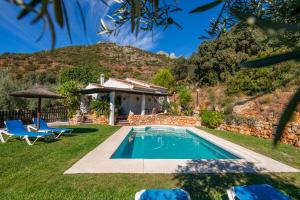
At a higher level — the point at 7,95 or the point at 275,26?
the point at 7,95

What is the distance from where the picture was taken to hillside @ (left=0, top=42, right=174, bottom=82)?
161 ft

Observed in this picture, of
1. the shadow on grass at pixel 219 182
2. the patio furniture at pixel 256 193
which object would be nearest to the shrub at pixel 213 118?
the shadow on grass at pixel 219 182

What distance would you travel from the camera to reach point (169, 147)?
44.5ft

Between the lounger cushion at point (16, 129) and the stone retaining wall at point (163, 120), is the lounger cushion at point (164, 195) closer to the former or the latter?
the lounger cushion at point (16, 129)

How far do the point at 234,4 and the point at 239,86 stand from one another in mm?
22823

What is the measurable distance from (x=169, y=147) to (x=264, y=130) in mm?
6292

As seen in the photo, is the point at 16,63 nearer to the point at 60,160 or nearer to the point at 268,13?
the point at 60,160

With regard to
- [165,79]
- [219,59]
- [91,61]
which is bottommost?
[165,79]

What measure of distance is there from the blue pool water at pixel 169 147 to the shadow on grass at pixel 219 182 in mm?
3107

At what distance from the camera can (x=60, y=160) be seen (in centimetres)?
778

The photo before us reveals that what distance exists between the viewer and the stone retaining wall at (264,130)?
12164mm

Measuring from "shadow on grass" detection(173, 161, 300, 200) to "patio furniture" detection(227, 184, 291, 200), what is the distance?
2.42ft

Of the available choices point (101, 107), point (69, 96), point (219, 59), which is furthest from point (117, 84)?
point (219, 59)

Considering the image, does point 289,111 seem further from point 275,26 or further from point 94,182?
point 94,182
